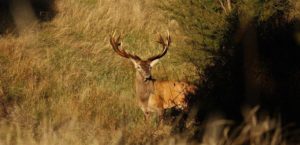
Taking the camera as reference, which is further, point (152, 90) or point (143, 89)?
point (152, 90)

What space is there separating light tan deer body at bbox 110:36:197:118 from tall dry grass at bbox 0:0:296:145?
23 centimetres

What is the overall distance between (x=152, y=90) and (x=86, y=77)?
205 centimetres

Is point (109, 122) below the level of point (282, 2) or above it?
below

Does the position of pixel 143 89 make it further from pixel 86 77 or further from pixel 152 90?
pixel 86 77

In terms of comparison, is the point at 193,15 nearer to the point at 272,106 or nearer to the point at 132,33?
the point at 132,33

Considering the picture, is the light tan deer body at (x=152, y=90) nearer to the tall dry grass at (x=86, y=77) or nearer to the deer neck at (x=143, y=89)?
the deer neck at (x=143, y=89)

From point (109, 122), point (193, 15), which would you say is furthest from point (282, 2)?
point (109, 122)

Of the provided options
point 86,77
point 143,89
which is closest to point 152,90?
point 143,89

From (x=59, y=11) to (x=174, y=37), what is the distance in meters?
3.83

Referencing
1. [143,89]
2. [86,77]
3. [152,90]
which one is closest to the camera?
[143,89]

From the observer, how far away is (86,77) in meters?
13.3

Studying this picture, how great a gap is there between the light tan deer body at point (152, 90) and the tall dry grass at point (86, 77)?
234mm

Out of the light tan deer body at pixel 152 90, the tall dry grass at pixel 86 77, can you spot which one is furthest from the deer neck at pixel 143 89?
the tall dry grass at pixel 86 77

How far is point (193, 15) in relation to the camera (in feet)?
42.0
